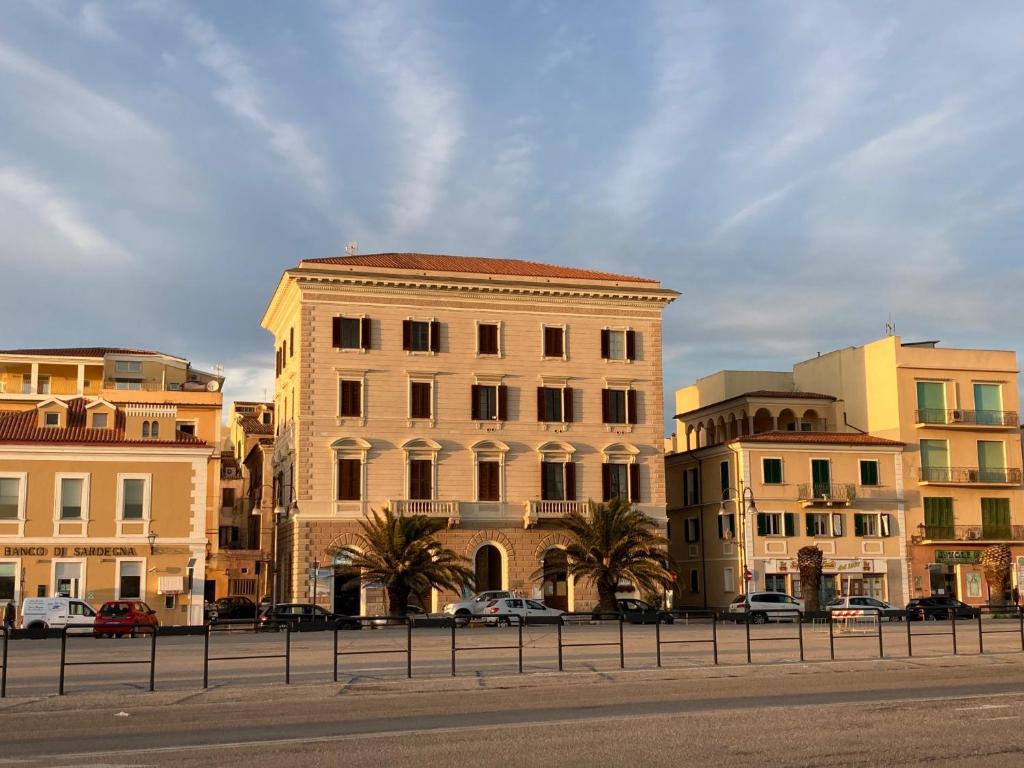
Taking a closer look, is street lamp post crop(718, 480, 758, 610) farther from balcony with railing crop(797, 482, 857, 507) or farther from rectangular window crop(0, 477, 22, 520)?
rectangular window crop(0, 477, 22, 520)

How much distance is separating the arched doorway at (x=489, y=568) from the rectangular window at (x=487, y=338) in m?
9.25

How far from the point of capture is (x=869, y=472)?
2469 inches

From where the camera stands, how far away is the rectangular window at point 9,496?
49.1 metres

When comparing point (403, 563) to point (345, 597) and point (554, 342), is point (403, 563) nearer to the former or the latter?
point (345, 597)

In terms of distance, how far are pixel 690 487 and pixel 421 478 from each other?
17269 mm

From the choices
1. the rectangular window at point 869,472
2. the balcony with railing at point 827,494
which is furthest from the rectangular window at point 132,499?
the rectangular window at point 869,472

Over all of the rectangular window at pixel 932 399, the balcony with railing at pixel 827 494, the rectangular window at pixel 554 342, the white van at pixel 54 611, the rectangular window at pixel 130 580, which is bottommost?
the white van at pixel 54 611

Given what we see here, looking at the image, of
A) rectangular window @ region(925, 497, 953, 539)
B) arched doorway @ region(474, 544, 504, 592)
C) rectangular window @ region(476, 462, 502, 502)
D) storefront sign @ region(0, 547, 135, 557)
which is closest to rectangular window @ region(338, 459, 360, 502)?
rectangular window @ region(476, 462, 502, 502)

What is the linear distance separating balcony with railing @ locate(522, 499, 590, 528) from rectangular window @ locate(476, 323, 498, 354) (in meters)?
7.50

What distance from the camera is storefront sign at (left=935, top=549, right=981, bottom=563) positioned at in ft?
206

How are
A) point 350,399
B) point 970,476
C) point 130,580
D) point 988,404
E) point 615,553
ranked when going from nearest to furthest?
point 130,580 < point 615,553 < point 350,399 < point 970,476 < point 988,404

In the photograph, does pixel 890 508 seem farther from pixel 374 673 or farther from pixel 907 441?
pixel 374 673

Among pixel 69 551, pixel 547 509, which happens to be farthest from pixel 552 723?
pixel 547 509

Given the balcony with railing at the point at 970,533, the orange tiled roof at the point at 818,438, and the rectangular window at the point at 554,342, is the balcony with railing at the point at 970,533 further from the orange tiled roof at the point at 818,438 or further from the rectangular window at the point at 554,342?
the rectangular window at the point at 554,342
